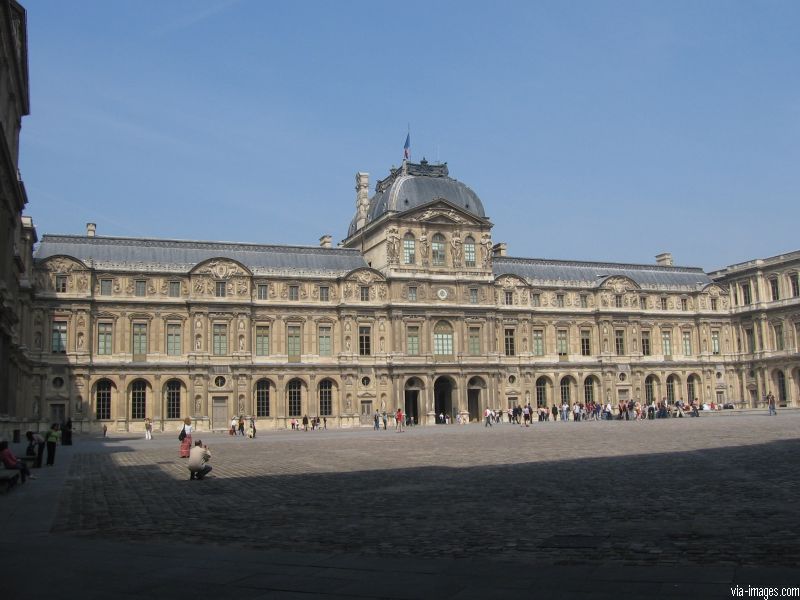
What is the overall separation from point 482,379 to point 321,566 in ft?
194

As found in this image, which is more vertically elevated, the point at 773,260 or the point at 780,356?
the point at 773,260

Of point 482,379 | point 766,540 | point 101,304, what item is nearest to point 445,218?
point 482,379

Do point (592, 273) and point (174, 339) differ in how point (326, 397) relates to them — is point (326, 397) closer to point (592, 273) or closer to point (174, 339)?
point (174, 339)

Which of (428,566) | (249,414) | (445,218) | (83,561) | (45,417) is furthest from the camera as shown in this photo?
(445,218)

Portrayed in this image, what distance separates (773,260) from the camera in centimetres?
7731

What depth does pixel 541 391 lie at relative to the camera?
7194 cm

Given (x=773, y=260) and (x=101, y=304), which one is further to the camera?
(x=773, y=260)

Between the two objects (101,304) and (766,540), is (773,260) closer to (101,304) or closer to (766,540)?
(101,304)

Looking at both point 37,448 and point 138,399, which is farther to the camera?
point 138,399

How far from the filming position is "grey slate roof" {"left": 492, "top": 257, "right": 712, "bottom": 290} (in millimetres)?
74188

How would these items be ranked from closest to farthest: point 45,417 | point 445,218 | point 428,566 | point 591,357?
point 428,566 → point 45,417 → point 445,218 → point 591,357

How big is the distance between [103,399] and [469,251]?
3128cm

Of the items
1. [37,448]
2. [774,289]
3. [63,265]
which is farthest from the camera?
[774,289]

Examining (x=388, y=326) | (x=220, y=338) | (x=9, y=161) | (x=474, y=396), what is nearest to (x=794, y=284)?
(x=474, y=396)
